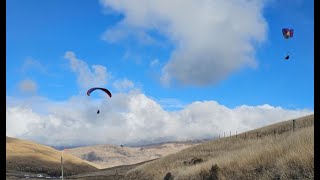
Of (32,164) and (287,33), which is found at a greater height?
(287,33)

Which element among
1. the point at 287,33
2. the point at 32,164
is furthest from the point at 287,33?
the point at 32,164

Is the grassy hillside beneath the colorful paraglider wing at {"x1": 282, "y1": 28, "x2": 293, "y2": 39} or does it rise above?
beneath

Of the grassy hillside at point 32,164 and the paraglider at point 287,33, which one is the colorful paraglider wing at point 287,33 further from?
the grassy hillside at point 32,164

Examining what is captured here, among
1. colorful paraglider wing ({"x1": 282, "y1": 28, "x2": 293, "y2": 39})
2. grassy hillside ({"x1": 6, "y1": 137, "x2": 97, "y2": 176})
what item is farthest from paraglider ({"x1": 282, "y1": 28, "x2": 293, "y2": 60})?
grassy hillside ({"x1": 6, "y1": 137, "x2": 97, "y2": 176})

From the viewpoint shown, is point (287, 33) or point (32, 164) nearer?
point (287, 33)

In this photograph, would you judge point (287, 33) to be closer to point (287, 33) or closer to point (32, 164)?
point (287, 33)

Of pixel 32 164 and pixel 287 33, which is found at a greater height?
pixel 287 33

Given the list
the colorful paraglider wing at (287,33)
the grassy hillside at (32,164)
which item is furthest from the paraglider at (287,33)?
the grassy hillside at (32,164)

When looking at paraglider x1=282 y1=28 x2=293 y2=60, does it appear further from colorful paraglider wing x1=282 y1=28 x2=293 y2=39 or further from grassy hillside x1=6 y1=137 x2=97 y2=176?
grassy hillside x1=6 y1=137 x2=97 y2=176
